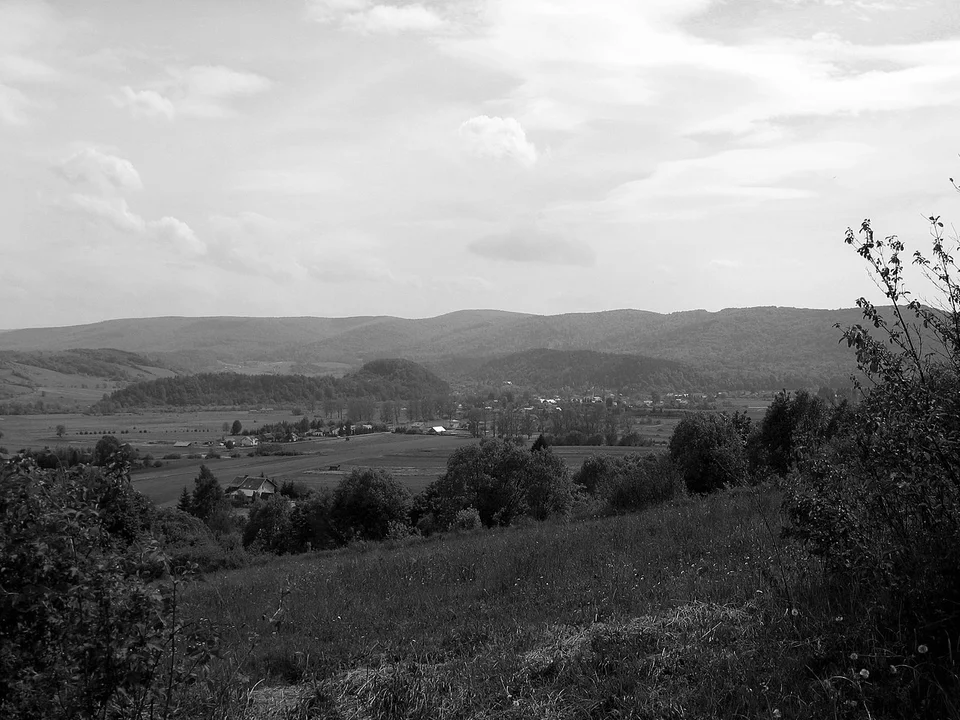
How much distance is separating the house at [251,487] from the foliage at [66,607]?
57.4 meters

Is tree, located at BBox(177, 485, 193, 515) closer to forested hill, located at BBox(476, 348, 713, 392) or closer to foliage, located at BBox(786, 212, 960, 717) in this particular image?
foliage, located at BBox(786, 212, 960, 717)

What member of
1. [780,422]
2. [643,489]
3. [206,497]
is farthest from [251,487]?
[643,489]

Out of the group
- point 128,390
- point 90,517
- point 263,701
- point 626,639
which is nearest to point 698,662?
point 626,639

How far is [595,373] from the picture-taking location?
516 ft

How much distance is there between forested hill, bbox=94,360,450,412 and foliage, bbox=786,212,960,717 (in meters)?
128

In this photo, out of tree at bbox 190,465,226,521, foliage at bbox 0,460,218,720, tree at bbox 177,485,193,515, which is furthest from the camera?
tree at bbox 190,465,226,521

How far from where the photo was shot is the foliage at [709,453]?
29500mm

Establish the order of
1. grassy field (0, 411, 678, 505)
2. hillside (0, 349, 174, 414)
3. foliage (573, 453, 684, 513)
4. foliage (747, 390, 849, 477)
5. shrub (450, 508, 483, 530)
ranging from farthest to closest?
hillside (0, 349, 174, 414), grassy field (0, 411, 678, 505), foliage (747, 390, 849, 477), shrub (450, 508, 483, 530), foliage (573, 453, 684, 513)

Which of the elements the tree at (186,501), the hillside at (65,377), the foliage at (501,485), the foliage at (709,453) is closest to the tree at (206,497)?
the tree at (186,501)

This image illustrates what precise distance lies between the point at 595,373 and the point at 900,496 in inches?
6056

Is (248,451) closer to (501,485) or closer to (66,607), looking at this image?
(501,485)

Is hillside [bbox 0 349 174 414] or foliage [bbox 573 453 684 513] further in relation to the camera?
hillside [bbox 0 349 174 414]

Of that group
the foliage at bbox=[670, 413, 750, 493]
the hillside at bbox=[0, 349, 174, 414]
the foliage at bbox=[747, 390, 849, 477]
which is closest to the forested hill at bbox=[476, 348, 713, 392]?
the hillside at bbox=[0, 349, 174, 414]

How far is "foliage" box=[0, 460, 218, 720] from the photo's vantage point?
3625 mm
